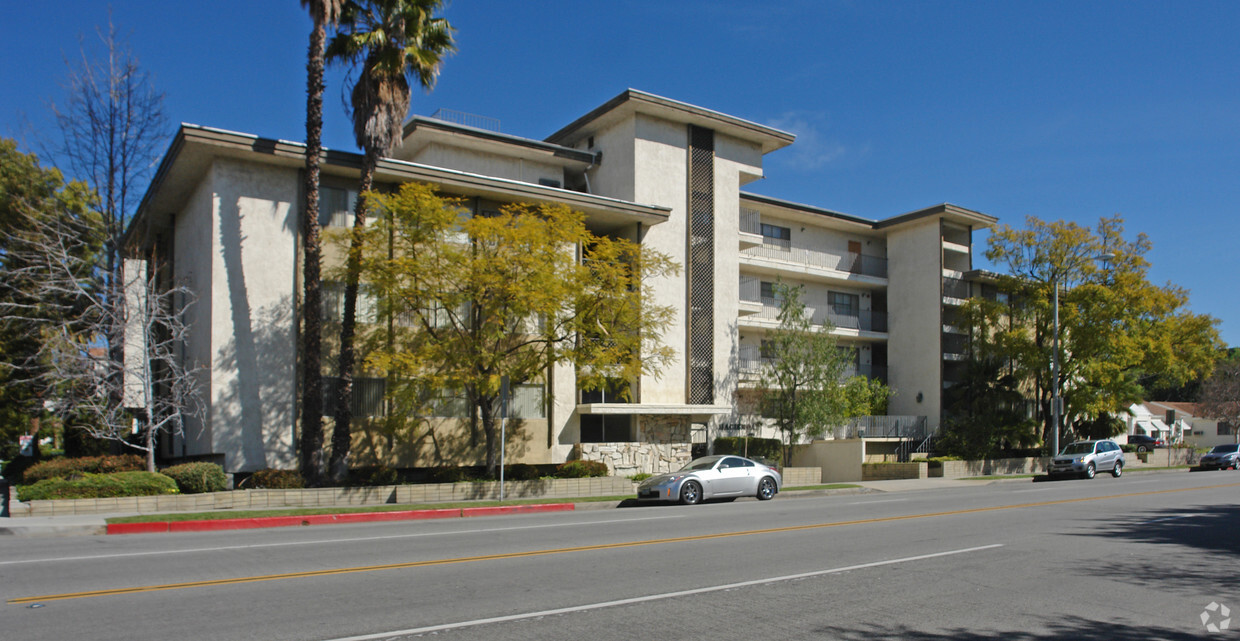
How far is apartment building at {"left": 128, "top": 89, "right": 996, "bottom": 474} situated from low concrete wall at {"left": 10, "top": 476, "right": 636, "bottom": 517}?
11.7 feet

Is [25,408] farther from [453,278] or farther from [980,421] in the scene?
[980,421]

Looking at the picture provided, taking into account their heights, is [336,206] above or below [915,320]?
above

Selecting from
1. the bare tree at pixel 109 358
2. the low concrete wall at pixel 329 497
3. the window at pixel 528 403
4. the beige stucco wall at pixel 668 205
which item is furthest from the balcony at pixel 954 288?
the bare tree at pixel 109 358

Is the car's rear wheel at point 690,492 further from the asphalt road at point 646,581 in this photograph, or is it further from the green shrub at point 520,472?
the asphalt road at point 646,581

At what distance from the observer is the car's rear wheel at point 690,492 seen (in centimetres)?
2170

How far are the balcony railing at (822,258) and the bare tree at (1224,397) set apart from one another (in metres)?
29.3

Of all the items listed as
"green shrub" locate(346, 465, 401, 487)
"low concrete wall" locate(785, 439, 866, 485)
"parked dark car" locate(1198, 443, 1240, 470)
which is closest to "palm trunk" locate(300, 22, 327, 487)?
"green shrub" locate(346, 465, 401, 487)

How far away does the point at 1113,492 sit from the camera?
23.0 m

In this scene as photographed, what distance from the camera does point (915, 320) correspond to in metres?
42.7

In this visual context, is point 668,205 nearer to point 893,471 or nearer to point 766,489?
point 766,489

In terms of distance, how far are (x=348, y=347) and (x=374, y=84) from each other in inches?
287

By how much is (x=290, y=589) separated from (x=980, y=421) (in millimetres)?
35793

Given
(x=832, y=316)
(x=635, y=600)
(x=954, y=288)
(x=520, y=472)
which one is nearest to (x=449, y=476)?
(x=520, y=472)

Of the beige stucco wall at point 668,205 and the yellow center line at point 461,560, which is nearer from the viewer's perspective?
the yellow center line at point 461,560
